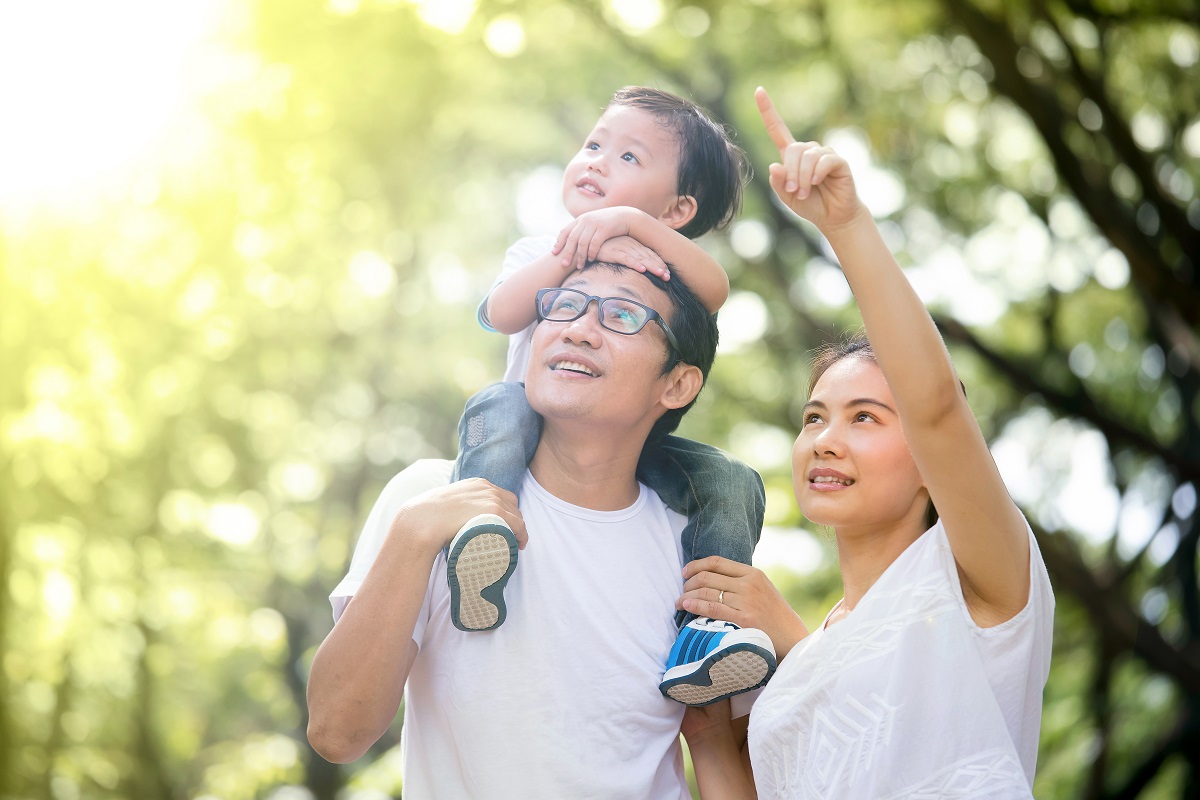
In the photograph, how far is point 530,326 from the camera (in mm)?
3305

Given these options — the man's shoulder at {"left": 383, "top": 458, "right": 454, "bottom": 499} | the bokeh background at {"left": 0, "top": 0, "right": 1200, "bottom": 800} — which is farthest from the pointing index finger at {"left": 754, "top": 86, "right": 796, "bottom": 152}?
the bokeh background at {"left": 0, "top": 0, "right": 1200, "bottom": 800}

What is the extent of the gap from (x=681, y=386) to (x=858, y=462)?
608mm

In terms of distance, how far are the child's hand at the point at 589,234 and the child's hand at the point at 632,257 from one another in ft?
0.06

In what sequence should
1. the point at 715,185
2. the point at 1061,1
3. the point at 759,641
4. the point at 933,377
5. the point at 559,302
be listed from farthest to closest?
the point at 1061,1 → the point at 715,185 → the point at 559,302 → the point at 759,641 → the point at 933,377

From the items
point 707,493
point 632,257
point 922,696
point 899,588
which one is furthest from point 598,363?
point 922,696

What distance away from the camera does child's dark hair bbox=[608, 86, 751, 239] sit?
348 cm

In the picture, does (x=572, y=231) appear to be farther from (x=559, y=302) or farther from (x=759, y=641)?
(x=759, y=641)

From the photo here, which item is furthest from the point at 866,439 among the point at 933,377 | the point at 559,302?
the point at 559,302

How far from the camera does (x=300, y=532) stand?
39.3 feet

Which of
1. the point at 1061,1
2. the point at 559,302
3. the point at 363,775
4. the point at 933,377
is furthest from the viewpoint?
the point at 363,775

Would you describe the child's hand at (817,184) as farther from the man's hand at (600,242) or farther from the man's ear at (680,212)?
the man's ear at (680,212)

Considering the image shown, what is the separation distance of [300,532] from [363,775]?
2.44 m

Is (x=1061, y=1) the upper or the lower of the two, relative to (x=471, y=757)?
upper

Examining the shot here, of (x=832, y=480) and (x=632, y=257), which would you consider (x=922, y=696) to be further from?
(x=632, y=257)
